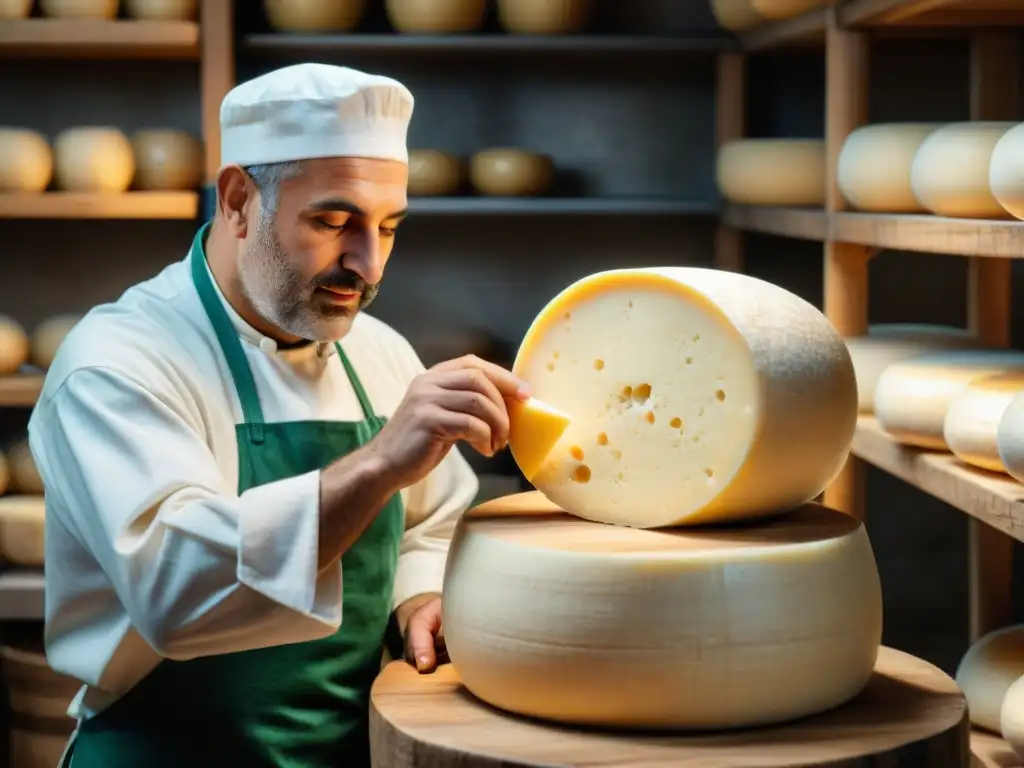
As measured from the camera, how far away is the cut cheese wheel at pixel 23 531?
3.27 metres

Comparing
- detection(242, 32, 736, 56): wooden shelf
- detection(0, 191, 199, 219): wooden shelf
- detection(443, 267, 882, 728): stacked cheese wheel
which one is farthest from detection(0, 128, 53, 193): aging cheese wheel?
detection(443, 267, 882, 728): stacked cheese wheel

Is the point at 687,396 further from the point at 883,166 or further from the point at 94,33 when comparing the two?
the point at 94,33

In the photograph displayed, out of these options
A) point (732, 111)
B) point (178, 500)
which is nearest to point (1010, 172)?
point (178, 500)

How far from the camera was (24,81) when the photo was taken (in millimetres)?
3695

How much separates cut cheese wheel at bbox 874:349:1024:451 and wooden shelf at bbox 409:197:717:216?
4.26ft

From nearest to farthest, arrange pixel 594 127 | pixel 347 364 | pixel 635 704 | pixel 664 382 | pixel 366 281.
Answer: pixel 635 704 < pixel 664 382 < pixel 366 281 < pixel 347 364 < pixel 594 127

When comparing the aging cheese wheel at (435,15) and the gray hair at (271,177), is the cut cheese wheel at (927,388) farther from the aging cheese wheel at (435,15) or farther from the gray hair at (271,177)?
the aging cheese wheel at (435,15)

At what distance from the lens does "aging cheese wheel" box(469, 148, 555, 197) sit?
138 inches

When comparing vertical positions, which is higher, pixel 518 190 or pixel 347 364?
pixel 518 190

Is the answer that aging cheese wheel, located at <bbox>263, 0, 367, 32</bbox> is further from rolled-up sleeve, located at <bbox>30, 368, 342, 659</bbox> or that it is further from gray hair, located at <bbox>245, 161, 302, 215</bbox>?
rolled-up sleeve, located at <bbox>30, 368, 342, 659</bbox>

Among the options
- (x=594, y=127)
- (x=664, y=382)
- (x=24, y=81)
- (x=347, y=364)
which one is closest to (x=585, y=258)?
(x=594, y=127)

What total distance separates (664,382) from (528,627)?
0.28 m

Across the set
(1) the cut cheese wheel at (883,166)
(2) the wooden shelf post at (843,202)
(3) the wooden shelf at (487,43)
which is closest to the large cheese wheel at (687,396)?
(1) the cut cheese wheel at (883,166)

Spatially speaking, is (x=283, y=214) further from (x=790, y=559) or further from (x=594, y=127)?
(x=594, y=127)
